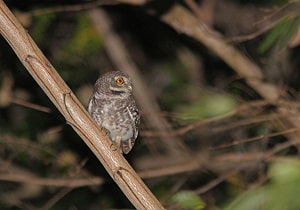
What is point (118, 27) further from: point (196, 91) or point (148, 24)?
point (196, 91)

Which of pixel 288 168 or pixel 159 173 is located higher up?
pixel 159 173

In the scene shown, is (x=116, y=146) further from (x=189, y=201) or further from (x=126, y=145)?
(x=126, y=145)

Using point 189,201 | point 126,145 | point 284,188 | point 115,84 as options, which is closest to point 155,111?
point 126,145

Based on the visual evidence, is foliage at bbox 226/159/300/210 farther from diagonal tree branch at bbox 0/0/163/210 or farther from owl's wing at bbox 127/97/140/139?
owl's wing at bbox 127/97/140/139

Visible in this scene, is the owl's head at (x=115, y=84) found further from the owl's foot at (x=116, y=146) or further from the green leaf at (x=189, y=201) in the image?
the green leaf at (x=189, y=201)

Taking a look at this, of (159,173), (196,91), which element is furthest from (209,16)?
(159,173)

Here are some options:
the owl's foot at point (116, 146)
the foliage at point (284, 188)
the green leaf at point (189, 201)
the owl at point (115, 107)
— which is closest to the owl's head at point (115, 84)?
the owl at point (115, 107)
